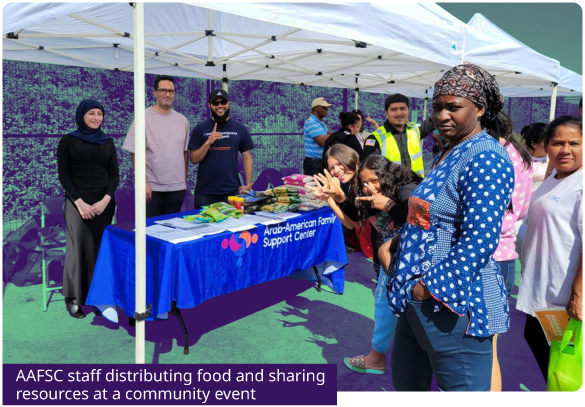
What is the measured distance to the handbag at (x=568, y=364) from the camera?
182 centimetres

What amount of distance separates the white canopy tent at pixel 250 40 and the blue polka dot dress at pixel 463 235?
4.49ft

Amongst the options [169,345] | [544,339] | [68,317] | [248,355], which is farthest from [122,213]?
[544,339]

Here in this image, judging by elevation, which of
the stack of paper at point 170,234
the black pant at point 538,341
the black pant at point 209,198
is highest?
the black pant at point 209,198

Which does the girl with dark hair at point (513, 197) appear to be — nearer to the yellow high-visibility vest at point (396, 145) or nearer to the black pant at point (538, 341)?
the black pant at point (538, 341)

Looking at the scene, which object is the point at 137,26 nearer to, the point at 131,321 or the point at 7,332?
the point at 131,321

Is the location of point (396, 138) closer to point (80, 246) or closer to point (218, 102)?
point (218, 102)

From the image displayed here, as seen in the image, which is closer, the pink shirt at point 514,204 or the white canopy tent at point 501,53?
the pink shirt at point 514,204

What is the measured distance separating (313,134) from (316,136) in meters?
0.07

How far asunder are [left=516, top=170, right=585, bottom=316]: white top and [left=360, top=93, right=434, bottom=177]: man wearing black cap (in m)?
2.18

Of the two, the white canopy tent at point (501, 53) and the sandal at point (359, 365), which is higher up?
the white canopy tent at point (501, 53)

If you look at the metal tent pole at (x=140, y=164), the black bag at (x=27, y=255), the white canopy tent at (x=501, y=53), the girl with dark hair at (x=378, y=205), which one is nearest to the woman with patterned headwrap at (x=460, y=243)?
the girl with dark hair at (x=378, y=205)

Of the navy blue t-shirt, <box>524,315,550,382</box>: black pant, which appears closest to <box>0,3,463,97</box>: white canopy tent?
the navy blue t-shirt

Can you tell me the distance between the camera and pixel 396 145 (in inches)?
168

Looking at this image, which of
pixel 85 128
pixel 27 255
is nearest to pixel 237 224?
pixel 85 128
